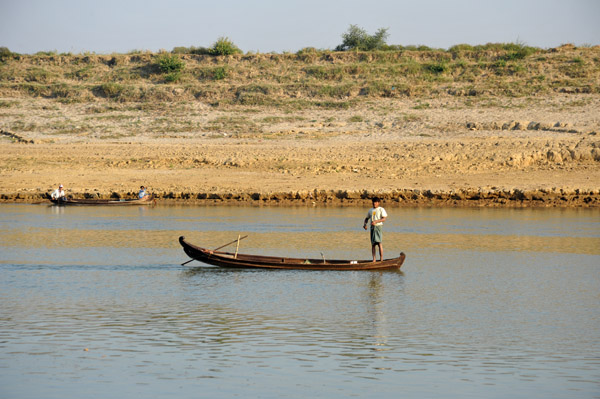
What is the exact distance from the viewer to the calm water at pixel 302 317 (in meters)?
8.42

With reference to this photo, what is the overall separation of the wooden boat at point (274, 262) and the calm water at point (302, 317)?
0.21 m

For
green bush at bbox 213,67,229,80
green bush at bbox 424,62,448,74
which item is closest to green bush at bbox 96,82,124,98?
green bush at bbox 213,67,229,80

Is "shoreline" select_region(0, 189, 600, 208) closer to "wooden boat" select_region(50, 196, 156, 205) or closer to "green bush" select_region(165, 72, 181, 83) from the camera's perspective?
"wooden boat" select_region(50, 196, 156, 205)

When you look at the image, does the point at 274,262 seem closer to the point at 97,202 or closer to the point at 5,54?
the point at 97,202

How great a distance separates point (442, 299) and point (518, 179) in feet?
52.8

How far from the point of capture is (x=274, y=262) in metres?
15.2

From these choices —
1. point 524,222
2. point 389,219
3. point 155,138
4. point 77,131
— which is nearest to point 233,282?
point 389,219

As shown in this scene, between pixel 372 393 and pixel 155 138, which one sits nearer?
pixel 372 393

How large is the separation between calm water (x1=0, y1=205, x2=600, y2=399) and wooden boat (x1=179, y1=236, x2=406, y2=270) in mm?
208

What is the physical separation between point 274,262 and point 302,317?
3791mm

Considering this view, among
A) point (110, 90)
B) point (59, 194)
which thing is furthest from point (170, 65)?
point (59, 194)

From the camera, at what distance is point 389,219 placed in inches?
942

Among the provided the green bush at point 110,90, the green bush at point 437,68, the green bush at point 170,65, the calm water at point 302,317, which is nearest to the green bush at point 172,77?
the green bush at point 170,65

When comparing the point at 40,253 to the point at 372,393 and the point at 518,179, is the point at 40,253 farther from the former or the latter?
the point at 518,179
